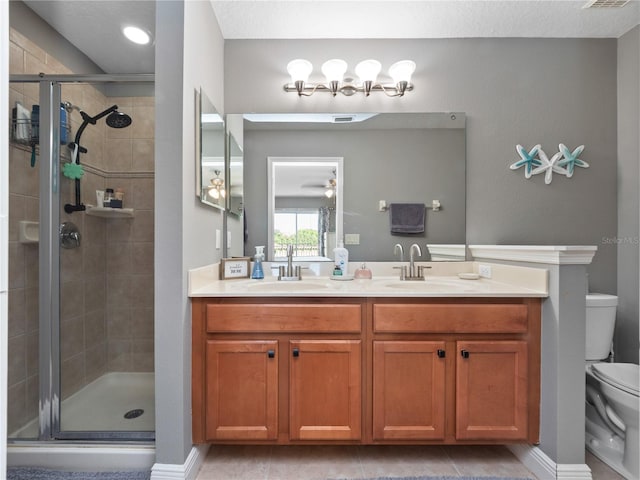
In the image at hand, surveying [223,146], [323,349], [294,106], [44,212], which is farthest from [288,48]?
[323,349]

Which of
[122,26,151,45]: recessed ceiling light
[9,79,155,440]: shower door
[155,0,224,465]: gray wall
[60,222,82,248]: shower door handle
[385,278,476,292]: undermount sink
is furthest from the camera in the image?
[122,26,151,45]: recessed ceiling light

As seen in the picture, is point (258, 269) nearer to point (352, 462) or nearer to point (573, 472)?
point (352, 462)

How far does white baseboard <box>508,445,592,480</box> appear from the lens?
54.0 inches

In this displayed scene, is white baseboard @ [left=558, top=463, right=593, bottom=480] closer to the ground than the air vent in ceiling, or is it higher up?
closer to the ground

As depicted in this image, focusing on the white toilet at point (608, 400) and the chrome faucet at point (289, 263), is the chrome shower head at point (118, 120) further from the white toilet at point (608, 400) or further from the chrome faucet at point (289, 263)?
the white toilet at point (608, 400)

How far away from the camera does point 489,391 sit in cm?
145

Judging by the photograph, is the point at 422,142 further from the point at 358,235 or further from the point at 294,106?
the point at 294,106

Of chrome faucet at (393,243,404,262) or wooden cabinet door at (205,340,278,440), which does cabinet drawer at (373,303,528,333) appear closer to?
wooden cabinet door at (205,340,278,440)

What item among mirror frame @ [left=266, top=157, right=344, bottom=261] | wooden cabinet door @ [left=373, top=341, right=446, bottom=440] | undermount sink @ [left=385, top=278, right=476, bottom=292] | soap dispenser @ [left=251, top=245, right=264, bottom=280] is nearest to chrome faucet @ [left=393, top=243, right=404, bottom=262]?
undermount sink @ [left=385, top=278, right=476, bottom=292]

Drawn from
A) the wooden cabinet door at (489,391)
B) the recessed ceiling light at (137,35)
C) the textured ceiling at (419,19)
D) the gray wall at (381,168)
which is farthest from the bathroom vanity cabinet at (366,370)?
the recessed ceiling light at (137,35)

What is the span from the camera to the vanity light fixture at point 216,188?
5.65ft

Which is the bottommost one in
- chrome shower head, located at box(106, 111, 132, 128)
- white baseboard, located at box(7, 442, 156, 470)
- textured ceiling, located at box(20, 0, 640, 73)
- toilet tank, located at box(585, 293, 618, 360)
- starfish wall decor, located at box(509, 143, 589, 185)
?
white baseboard, located at box(7, 442, 156, 470)

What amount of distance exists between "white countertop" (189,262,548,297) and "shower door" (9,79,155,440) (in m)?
0.82

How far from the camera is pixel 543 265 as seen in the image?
4.75ft
